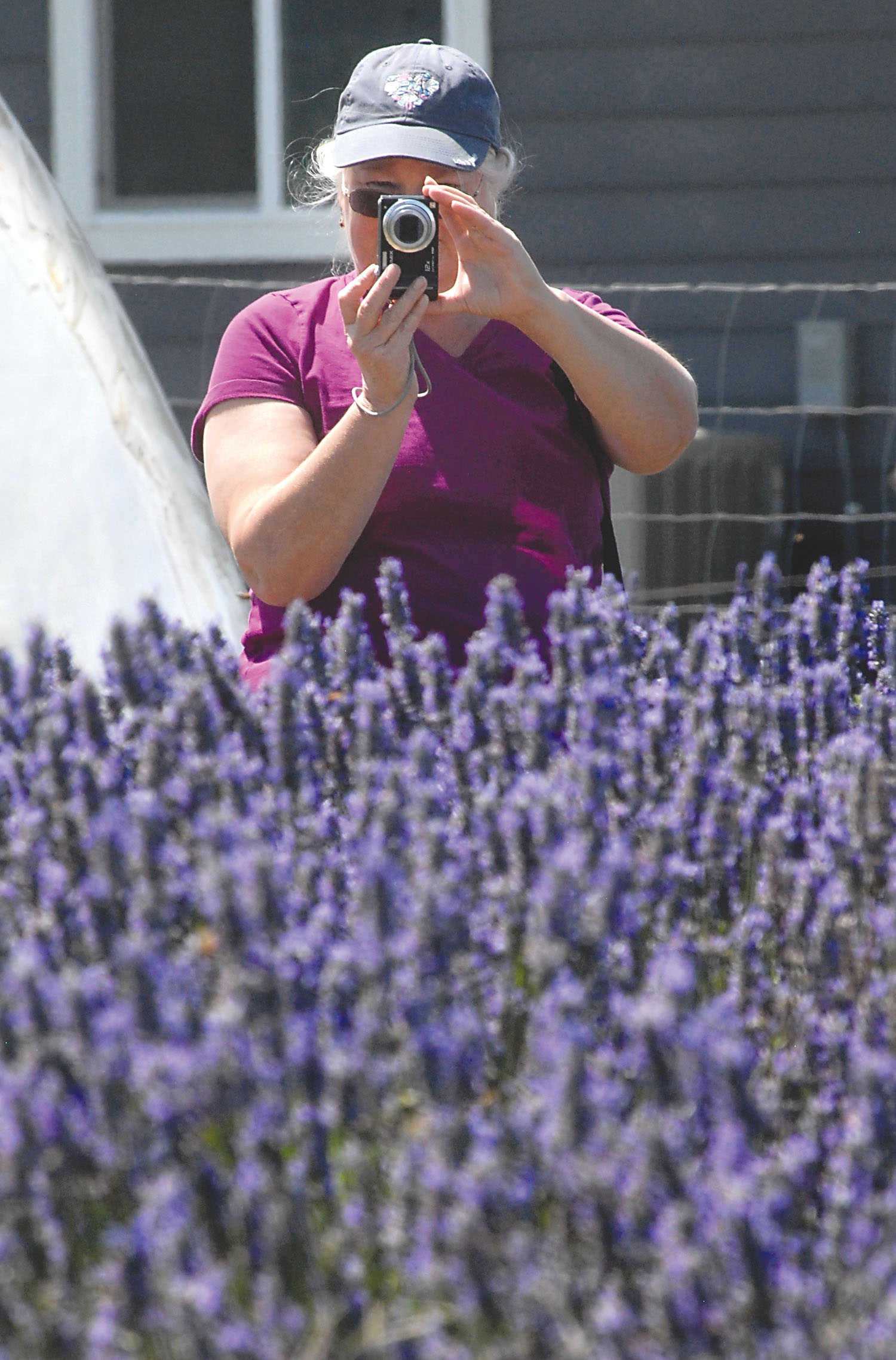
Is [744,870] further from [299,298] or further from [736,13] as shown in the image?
[736,13]

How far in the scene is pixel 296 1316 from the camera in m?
0.86

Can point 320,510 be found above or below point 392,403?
below

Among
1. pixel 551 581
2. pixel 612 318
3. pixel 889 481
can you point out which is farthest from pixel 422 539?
pixel 889 481

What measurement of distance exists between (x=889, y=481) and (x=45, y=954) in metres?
5.92

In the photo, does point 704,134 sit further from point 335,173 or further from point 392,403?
point 392,403

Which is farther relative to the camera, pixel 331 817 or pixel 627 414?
pixel 627 414

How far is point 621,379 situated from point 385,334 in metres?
0.39

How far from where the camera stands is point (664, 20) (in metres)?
6.45

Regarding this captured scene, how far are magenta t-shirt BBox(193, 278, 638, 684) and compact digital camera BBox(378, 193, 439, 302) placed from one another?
274 millimetres

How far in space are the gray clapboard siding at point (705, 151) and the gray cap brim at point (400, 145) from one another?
4287 mm

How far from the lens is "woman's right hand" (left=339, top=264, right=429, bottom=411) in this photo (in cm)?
217

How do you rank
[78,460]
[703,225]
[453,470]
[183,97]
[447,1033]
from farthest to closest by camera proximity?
1. [183,97]
2. [703,225]
3. [78,460]
4. [453,470]
5. [447,1033]

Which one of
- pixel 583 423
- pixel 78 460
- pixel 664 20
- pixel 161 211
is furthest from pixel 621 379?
pixel 161 211

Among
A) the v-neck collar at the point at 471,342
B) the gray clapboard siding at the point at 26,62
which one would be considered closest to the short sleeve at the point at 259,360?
the v-neck collar at the point at 471,342
